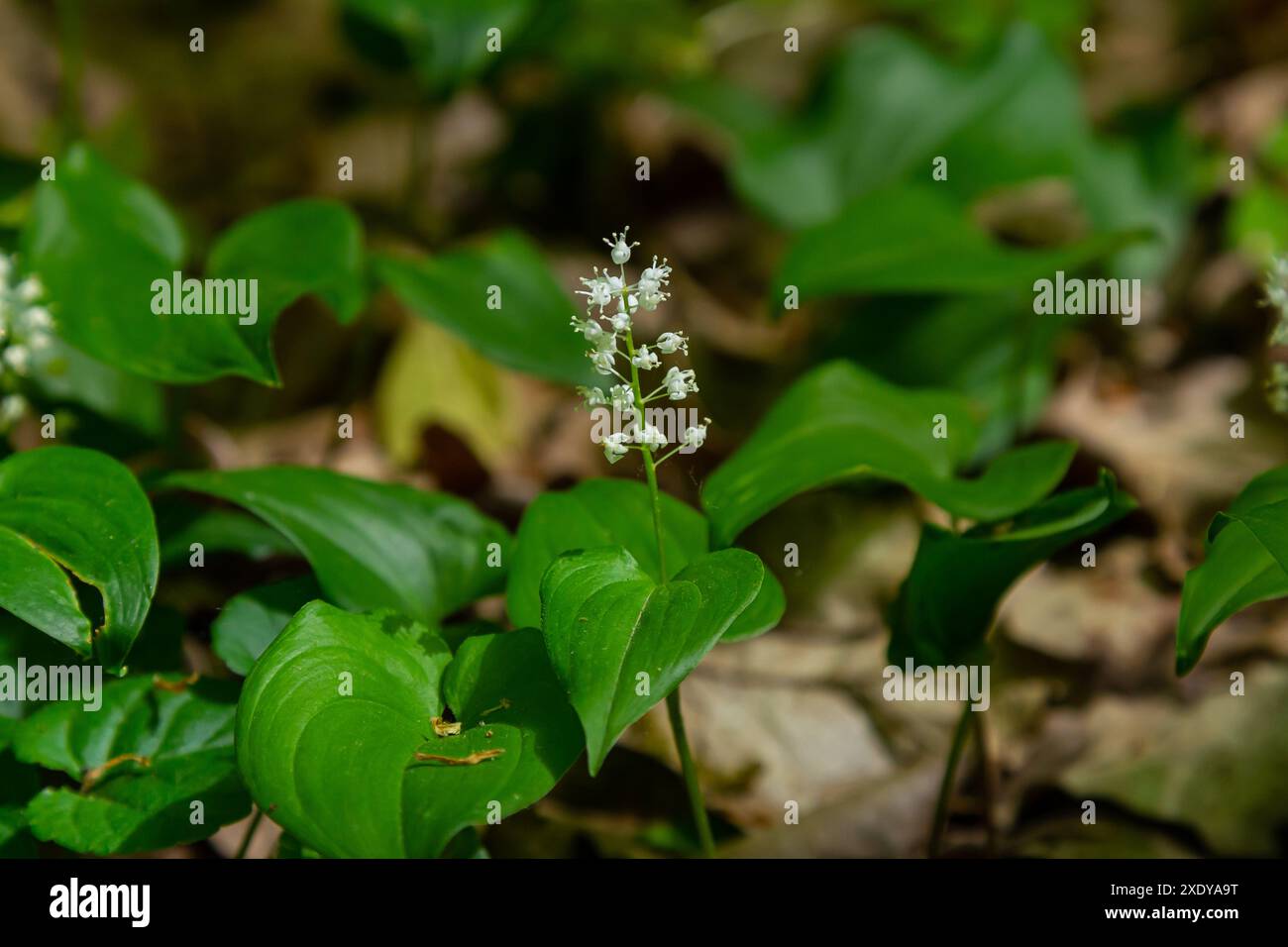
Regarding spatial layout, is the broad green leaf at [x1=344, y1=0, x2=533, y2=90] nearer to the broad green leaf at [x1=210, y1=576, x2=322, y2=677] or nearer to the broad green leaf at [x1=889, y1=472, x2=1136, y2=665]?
the broad green leaf at [x1=210, y1=576, x2=322, y2=677]

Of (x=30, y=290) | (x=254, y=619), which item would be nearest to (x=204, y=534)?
(x=254, y=619)

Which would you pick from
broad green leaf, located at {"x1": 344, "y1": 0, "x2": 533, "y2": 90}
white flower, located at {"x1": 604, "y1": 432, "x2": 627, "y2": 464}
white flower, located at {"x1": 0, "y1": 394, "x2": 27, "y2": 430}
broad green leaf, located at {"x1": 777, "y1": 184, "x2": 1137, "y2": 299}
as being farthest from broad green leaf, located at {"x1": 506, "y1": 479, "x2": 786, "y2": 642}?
broad green leaf, located at {"x1": 344, "y1": 0, "x2": 533, "y2": 90}

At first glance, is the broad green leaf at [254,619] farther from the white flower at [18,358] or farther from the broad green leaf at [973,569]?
the broad green leaf at [973,569]

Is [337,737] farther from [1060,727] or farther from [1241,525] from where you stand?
Answer: [1060,727]

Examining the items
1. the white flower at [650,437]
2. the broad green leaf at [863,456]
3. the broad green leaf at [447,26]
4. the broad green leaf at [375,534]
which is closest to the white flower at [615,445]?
the white flower at [650,437]

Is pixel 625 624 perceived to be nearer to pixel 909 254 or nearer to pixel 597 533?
pixel 597 533

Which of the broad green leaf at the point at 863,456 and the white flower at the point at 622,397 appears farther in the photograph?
the broad green leaf at the point at 863,456
